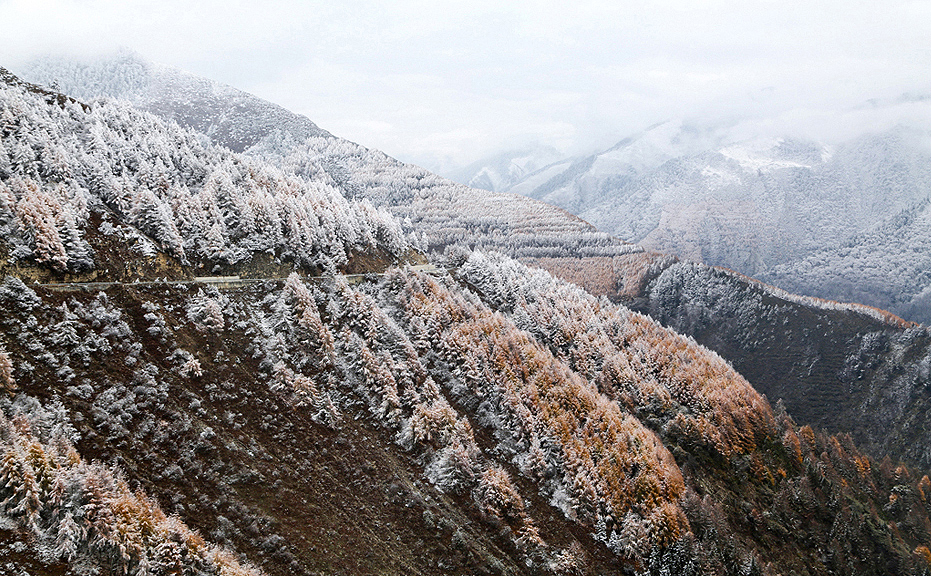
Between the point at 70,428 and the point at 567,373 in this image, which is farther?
the point at 567,373

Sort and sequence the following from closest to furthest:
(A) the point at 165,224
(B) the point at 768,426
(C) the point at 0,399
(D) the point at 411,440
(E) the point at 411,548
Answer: (C) the point at 0,399 → (E) the point at 411,548 → (D) the point at 411,440 → (A) the point at 165,224 → (B) the point at 768,426

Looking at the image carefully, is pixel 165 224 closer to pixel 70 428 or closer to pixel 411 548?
pixel 70 428

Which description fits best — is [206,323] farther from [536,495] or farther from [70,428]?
[536,495]

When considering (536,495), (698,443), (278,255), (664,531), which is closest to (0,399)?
(278,255)

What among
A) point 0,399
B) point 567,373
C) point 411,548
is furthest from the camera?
point 567,373

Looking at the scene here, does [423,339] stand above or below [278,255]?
below

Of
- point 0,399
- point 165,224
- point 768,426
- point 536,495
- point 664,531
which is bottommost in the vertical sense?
point 768,426
